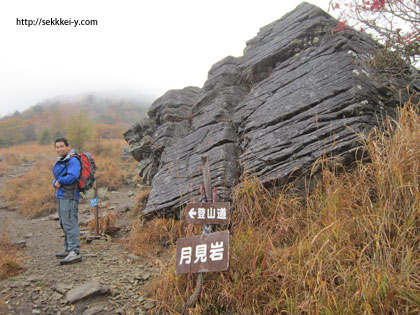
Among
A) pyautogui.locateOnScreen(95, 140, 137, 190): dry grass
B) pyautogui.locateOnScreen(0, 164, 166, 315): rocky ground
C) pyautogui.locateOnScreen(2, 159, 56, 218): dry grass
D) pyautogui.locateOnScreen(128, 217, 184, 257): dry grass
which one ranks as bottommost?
pyautogui.locateOnScreen(0, 164, 166, 315): rocky ground

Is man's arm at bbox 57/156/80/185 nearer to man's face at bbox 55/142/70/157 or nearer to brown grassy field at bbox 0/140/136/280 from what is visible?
man's face at bbox 55/142/70/157

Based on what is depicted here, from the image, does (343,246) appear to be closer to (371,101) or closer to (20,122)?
(371,101)

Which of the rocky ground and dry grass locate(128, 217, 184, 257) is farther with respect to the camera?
dry grass locate(128, 217, 184, 257)

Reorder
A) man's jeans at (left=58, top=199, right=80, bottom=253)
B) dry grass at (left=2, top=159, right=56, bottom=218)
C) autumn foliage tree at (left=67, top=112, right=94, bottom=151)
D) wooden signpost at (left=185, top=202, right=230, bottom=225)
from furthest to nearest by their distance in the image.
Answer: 1. autumn foliage tree at (left=67, top=112, right=94, bottom=151)
2. dry grass at (left=2, top=159, right=56, bottom=218)
3. man's jeans at (left=58, top=199, right=80, bottom=253)
4. wooden signpost at (left=185, top=202, right=230, bottom=225)

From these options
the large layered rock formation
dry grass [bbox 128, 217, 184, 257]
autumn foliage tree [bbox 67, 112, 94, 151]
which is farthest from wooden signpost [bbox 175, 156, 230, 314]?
autumn foliage tree [bbox 67, 112, 94, 151]

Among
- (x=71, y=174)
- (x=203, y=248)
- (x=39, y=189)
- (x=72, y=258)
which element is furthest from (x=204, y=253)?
(x=39, y=189)

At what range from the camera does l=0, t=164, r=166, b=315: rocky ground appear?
333cm

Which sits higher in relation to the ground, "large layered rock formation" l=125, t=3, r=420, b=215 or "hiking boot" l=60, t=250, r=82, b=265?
"large layered rock formation" l=125, t=3, r=420, b=215

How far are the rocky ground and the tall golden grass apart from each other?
0.55 m

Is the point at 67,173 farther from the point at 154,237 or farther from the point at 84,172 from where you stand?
the point at 154,237

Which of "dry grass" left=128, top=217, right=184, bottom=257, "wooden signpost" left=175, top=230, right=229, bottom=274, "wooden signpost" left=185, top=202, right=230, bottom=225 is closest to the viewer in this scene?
"wooden signpost" left=175, top=230, right=229, bottom=274

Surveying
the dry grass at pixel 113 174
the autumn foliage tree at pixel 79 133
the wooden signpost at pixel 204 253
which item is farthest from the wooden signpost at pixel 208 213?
the autumn foliage tree at pixel 79 133

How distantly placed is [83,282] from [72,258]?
35.9 inches

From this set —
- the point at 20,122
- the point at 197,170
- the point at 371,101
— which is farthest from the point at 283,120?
the point at 20,122
